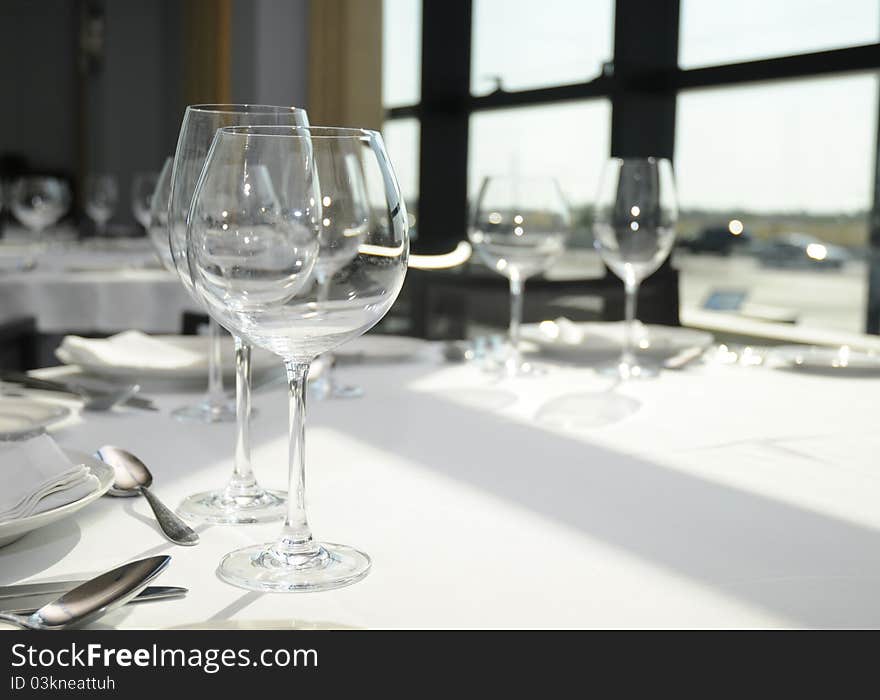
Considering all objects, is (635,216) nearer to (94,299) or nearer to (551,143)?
(94,299)

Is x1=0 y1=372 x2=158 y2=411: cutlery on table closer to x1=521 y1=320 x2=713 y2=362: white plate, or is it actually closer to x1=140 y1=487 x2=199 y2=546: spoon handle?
x1=140 y1=487 x2=199 y2=546: spoon handle

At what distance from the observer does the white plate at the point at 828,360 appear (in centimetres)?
135

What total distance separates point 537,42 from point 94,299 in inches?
104

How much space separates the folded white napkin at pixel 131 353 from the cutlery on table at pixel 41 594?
628 mm

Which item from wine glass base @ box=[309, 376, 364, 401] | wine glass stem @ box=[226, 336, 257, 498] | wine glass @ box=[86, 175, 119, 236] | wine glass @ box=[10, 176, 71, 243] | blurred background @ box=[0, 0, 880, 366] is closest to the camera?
wine glass stem @ box=[226, 336, 257, 498]

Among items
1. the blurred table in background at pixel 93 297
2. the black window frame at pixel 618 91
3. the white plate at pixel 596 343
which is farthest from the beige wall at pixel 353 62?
the white plate at pixel 596 343

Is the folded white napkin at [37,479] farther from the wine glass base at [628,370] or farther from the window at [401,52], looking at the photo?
the window at [401,52]

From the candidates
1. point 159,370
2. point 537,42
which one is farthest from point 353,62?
point 159,370

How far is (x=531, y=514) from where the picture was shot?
74 centimetres

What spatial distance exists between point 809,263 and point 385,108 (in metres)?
3.10

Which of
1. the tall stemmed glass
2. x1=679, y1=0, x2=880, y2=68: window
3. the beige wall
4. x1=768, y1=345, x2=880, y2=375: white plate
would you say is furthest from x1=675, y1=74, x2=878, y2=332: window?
the beige wall

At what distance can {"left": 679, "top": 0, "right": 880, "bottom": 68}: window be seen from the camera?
3.09 m

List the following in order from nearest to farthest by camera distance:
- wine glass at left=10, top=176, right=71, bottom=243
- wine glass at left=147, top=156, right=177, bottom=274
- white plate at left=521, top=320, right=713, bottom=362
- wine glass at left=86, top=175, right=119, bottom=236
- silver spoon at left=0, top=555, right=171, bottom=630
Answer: silver spoon at left=0, top=555, right=171, bottom=630 < wine glass at left=147, top=156, right=177, bottom=274 < white plate at left=521, top=320, right=713, bottom=362 < wine glass at left=10, top=176, right=71, bottom=243 < wine glass at left=86, top=175, right=119, bottom=236

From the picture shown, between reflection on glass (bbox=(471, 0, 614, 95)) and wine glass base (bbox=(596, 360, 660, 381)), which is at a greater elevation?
reflection on glass (bbox=(471, 0, 614, 95))
